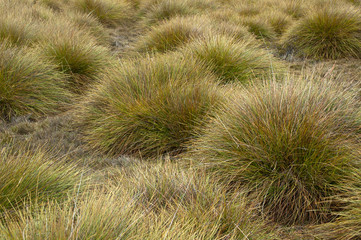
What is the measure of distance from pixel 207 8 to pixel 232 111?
28.0 ft

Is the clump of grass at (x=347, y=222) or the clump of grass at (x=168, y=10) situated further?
the clump of grass at (x=168, y=10)

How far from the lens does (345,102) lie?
3312mm

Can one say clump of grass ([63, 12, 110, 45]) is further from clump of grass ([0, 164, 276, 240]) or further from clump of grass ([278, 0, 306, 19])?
clump of grass ([0, 164, 276, 240])

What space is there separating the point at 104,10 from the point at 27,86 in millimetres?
5504

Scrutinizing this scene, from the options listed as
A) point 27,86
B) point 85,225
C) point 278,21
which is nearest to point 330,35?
point 278,21

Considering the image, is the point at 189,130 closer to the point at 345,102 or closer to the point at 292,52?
the point at 345,102

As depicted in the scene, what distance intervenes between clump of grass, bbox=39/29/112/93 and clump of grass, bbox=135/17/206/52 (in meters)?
1.06

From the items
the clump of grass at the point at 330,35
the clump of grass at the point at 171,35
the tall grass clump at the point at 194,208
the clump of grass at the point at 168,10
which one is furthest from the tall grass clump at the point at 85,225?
the clump of grass at the point at 168,10

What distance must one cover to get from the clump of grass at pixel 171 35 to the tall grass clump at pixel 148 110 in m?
2.20

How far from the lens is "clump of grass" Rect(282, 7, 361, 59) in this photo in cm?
646

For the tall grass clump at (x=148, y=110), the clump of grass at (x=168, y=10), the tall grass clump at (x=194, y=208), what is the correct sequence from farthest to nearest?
1. the clump of grass at (x=168, y=10)
2. the tall grass clump at (x=148, y=110)
3. the tall grass clump at (x=194, y=208)

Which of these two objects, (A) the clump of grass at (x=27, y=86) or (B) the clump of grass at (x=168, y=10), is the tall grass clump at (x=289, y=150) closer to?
(A) the clump of grass at (x=27, y=86)

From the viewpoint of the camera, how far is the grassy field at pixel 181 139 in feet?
7.22

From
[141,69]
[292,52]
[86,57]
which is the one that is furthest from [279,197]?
Answer: [292,52]
